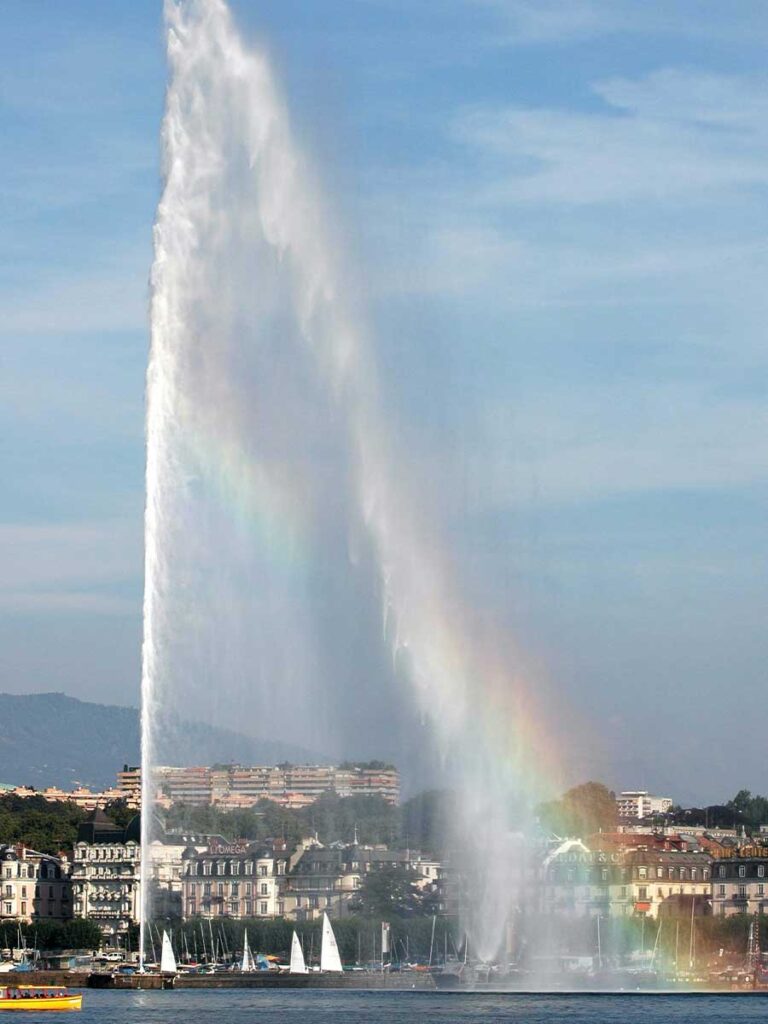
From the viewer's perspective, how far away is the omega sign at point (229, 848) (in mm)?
106744

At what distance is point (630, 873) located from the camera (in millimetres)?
108938

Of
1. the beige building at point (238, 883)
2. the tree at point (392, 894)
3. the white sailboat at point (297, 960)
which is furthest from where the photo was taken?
the beige building at point (238, 883)

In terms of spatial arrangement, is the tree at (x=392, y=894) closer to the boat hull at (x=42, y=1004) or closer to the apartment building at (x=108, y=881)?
the boat hull at (x=42, y=1004)

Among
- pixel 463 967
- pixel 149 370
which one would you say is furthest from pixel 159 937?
pixel 149 370

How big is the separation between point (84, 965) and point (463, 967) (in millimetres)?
35318

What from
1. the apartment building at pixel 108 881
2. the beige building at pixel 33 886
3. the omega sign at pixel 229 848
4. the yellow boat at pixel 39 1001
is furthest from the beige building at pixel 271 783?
the beige building at pixel 33 886

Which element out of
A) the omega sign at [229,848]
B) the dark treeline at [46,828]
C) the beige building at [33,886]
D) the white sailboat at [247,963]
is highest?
the dark treeline at [46,828]

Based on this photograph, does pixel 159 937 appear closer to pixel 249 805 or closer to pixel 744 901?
pixel 249 805

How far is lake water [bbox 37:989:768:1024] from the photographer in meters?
56.6

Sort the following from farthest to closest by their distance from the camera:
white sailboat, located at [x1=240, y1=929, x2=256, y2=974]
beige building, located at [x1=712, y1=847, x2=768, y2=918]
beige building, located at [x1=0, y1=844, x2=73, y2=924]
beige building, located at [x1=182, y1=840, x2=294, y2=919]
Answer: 1. beige building, located at [x1=0, y1=844, x2=73, y2=924]
2. beige building, located at [x1=182, y1=840, x2=294, y2=919]
3. beige building, located at [x1=712, y1=847, x2=768, y2=918]
4. white sailboat, located at [x1=240, y1=929, x2=256, y2=974]

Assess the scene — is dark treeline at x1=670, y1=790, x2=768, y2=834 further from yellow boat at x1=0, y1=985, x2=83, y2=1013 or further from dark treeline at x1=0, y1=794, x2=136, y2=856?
yellow boat at x1=0, y1=985, x2=83, y2=1013

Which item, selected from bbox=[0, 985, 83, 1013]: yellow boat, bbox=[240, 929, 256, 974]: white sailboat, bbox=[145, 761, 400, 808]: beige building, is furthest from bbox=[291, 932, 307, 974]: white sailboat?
bbox=[0, 985, 83, 1013]: yellow boat

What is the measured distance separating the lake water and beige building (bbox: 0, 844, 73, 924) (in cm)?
5875

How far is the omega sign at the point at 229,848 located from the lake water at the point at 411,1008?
28.3 meters
